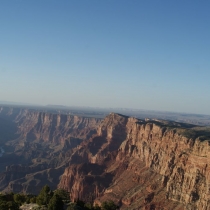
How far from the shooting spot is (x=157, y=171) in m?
101

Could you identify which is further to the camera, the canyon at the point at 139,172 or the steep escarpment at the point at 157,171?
the canyon at the point at 139,172

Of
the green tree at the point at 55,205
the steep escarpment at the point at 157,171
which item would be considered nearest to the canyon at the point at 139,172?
the steep escarpment at the point at 157,171

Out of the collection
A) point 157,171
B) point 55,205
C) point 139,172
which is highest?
point 55,205

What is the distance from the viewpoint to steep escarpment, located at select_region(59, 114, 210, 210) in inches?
3182

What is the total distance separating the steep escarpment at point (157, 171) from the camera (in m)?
80.8

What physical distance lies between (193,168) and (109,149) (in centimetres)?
8118

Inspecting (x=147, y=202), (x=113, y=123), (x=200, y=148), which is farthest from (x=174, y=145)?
(x=113, y=123)

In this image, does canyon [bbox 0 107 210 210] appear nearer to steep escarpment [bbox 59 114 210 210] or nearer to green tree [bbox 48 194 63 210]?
steep escarpment [bbox 59 114 210 210]

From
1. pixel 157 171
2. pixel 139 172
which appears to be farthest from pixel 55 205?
pixel 139 172

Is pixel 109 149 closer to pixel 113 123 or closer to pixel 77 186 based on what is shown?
pixel 113 123

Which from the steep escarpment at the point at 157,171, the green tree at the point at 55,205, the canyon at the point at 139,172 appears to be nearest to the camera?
the green tree at the point at 55,205

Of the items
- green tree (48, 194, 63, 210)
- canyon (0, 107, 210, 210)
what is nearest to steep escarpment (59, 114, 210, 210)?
canyon (0, 107, 210, 210)

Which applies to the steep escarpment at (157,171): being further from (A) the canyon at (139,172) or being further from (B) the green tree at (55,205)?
(B) the green tree at (55,205)

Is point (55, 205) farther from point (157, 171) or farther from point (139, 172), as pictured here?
point (139, 172)
